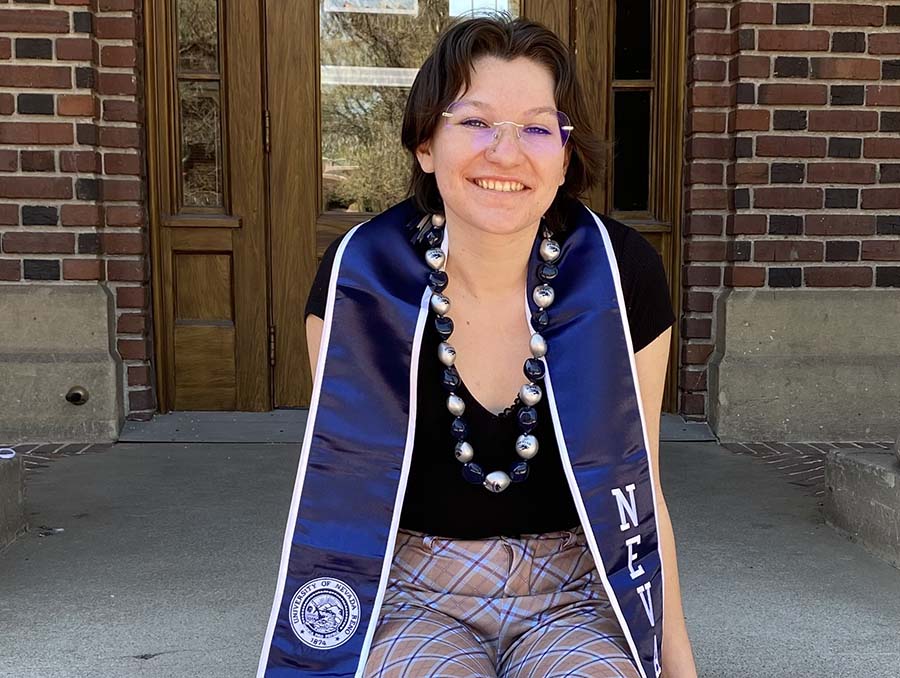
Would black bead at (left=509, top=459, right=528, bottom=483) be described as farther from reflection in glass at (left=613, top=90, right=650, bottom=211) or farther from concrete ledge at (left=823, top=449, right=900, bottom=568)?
reflection in glass at (left=613, top=90, right=650, bottom=211)

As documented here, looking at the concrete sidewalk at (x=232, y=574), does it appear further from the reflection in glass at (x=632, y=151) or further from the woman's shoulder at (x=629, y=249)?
the reflection in glass at (x=632, y=151)

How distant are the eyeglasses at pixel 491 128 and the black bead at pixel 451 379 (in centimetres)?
40

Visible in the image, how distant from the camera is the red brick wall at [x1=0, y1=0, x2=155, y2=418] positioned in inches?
180

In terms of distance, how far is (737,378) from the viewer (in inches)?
187

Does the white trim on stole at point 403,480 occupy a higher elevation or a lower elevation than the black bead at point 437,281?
lower

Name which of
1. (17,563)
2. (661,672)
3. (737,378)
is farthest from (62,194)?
(661,672)

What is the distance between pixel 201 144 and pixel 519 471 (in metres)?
3.69

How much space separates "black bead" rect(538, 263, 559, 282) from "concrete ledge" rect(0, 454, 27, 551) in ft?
7.32

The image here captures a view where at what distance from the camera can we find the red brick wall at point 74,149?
180 inches

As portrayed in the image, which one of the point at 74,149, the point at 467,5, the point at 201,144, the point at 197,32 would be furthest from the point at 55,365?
the point at 467,5

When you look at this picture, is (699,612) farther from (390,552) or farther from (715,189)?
(715,189)

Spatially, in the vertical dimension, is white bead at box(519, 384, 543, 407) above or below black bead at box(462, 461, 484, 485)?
above

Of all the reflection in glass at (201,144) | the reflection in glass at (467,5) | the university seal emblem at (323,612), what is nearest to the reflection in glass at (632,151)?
the reflection in glass at (467,5)

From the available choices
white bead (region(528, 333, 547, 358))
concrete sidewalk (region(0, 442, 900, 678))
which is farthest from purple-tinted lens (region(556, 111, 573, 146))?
concrete sidewalk (region(0, 442, 900, 678))
